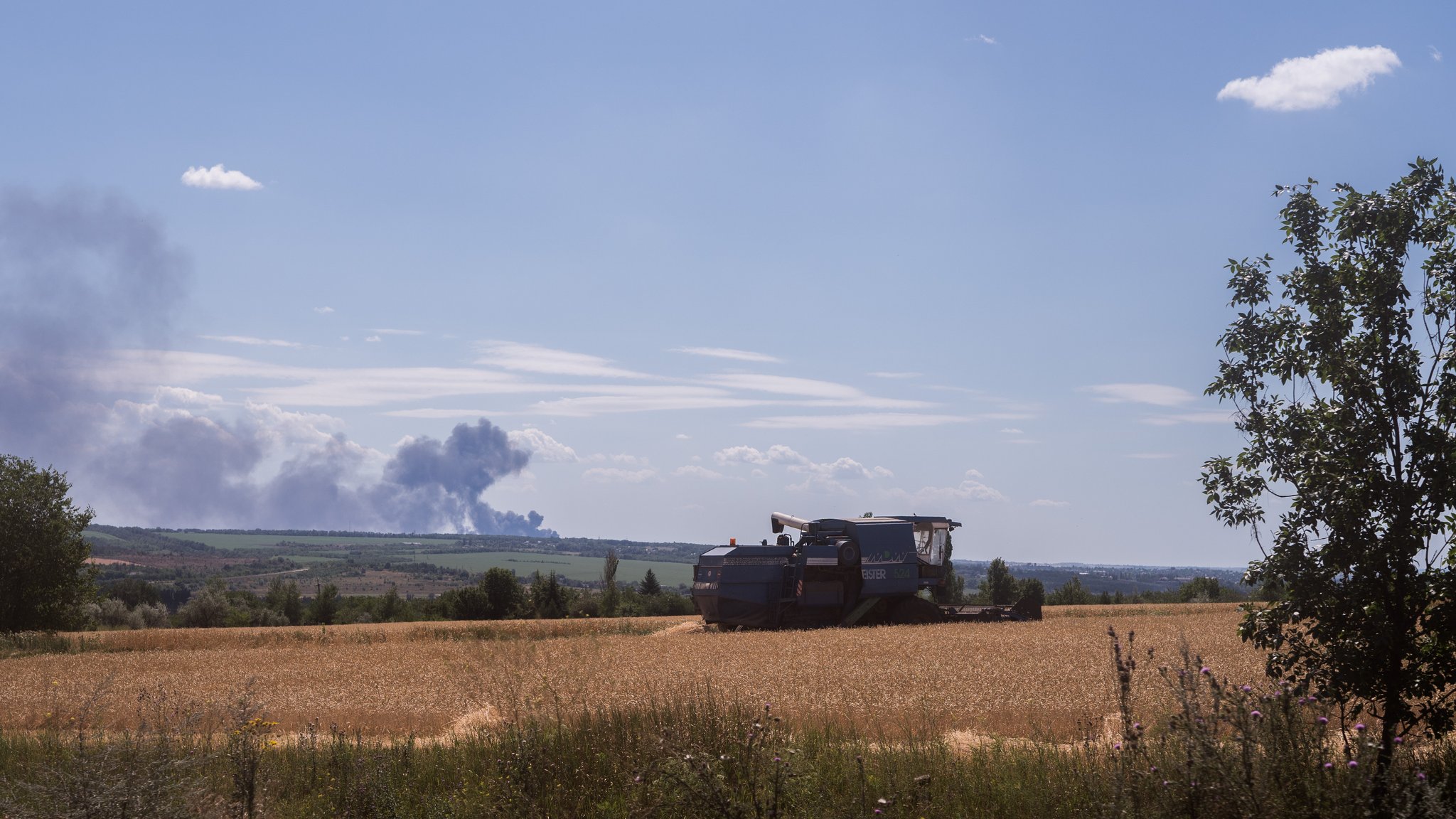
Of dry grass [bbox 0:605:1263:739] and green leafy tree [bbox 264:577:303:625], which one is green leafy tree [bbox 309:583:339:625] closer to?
green leafy tree [bbox 264:577:303:625]

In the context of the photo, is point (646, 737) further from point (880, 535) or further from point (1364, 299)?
point (880, 535)

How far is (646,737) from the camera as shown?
29.1 ft

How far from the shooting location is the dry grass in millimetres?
12977

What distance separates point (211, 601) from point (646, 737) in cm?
3869

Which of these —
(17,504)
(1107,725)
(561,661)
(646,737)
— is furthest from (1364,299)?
(17,504)

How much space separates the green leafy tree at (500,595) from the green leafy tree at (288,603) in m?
8.49

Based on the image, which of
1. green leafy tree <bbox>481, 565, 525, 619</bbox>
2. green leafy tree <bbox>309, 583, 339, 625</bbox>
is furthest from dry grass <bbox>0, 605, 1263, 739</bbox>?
green leafy tree <bbox>309, 583, 339, 625</bbox>

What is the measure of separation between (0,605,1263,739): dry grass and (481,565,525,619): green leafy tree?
11.3m

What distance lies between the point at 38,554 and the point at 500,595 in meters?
17.0

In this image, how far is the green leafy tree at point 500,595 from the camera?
43.0 m

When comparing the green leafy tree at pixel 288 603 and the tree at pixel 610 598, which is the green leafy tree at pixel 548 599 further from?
the green leafy tree at pixel 288 603

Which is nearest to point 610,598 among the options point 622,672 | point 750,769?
point 622,672

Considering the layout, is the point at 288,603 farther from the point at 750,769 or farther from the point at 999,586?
the point at 750,769

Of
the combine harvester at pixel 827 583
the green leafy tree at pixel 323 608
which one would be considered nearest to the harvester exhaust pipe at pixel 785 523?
the combine harvester at pixel 827 583
